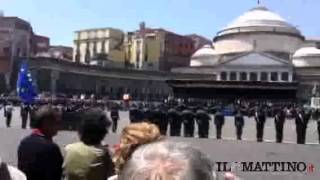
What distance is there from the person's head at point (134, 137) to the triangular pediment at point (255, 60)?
3234 inches

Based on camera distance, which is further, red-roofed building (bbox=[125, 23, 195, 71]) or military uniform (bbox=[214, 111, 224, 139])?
red-roofed building (bbox=[125, 23, 195, 71])

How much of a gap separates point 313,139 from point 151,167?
25.7 metres

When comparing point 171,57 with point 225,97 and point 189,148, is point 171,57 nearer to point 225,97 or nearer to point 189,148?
point 225,97

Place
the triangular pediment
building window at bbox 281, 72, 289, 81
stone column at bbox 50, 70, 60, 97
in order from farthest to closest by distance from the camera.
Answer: the triangular pediment, building window at bbox 281, 72, 289, 81, stone column at bbox 50, 70, 60, 97

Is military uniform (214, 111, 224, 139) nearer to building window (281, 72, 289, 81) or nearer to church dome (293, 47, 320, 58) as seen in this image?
building window (281, 72, 289, 81)

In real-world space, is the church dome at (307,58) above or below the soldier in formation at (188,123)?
above

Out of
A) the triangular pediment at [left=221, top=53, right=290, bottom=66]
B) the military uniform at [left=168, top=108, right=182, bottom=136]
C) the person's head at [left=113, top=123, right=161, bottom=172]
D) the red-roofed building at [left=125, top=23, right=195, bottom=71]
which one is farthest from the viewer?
the red-roofed building at [left=125, top=23, right=195, bottom=71]

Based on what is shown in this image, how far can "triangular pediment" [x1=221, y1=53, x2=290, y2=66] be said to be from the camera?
279 ft

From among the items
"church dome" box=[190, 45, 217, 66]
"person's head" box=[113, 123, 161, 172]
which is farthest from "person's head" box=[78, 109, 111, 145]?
"church dome" box=[190, 45, 217, 66]

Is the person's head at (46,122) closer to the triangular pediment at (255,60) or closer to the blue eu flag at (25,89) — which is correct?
the blue eu flag at (25,89)

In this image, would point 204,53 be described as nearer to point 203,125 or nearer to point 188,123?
point 203,125

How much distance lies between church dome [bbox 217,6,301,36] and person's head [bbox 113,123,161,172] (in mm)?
Result: 93147

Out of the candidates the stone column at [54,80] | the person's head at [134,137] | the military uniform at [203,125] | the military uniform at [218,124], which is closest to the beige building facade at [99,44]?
the stone column at [54,80]

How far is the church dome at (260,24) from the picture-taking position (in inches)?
3765
